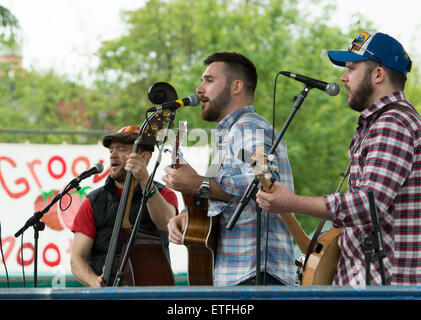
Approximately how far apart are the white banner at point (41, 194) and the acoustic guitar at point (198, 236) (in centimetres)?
301

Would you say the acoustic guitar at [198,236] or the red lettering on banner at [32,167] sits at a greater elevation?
the red lettering on banner at [32,167]

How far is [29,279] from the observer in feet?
19.9

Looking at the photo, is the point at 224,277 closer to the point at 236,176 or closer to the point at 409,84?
the point at 236,176

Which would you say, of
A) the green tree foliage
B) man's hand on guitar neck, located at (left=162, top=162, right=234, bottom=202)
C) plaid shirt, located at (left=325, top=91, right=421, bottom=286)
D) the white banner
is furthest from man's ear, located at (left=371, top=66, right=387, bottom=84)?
the green tree foliage

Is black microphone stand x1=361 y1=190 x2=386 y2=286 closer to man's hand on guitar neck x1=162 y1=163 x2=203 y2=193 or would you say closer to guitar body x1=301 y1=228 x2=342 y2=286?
guitar body x1=301 y1=228 x2=342 y2=286

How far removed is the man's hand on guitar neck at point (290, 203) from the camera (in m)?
2.17

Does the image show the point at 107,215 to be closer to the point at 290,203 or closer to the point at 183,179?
the point at 183,179

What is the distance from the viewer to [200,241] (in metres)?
2.89

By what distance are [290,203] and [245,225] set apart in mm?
616

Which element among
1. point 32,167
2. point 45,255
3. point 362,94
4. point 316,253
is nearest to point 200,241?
point 316,253

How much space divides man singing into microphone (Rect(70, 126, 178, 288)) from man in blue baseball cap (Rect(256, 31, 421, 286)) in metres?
1.57

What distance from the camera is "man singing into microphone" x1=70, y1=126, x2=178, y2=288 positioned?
12.1 feet

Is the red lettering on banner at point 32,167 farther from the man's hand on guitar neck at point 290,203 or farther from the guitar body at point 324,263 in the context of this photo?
the man's hand on guitar neck at point 290,203
